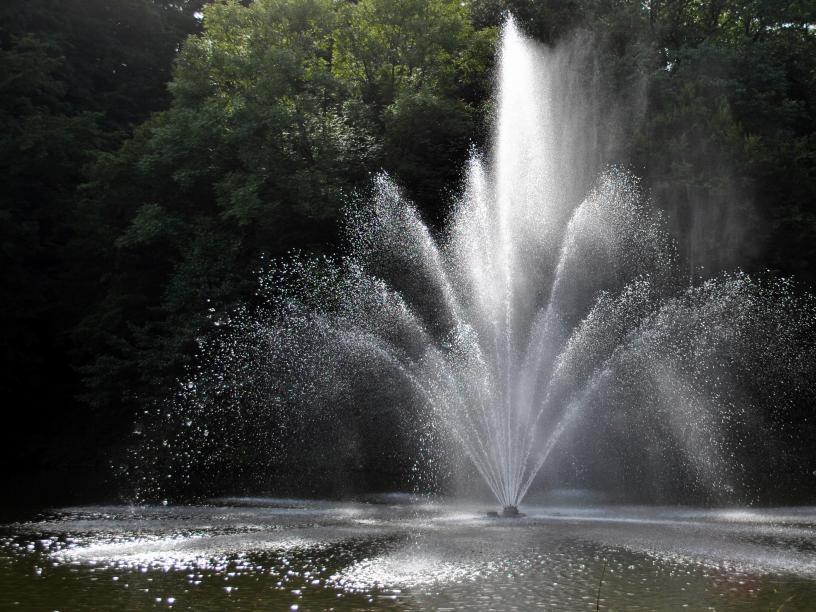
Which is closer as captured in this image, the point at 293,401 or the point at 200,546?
the point at 200,546

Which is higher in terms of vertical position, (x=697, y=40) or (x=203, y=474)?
(x=697, y=40)

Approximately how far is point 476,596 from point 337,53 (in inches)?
1119

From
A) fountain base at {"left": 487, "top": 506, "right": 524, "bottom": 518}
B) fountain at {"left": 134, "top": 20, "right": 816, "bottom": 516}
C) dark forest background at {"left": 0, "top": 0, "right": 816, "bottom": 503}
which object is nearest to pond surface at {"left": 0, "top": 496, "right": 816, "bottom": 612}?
fountain base at {"left": 487, "top": 506, "right": 524, "bottom": 518}

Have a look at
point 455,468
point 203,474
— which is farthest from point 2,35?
point 455,468

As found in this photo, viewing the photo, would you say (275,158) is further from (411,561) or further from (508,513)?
(411,561)

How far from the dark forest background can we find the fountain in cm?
140

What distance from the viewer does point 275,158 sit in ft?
102

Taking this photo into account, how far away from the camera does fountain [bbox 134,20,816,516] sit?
25.3 metres

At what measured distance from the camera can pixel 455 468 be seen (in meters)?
24.4

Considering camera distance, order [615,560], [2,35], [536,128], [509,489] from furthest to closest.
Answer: [2,35] → [536,128] → [509,489] → [615,560]

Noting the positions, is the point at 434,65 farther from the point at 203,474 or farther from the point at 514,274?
the point at 203,474

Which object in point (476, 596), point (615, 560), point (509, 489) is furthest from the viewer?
point (509, 489)

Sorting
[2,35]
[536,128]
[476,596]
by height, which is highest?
[2,35]

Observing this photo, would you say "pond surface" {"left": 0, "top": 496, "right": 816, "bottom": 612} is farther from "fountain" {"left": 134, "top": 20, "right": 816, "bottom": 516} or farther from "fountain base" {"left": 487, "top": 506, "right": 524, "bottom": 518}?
"fountain" {"left": 134, "top": 20, "right": 816, "bottom": 516}
